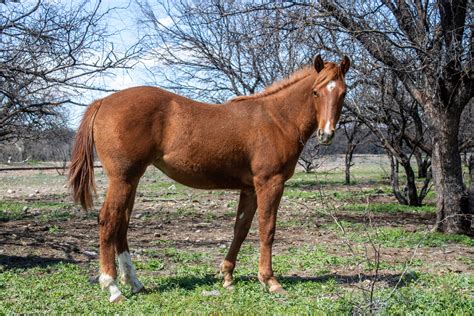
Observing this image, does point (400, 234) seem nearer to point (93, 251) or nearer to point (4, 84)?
point (93, 251)

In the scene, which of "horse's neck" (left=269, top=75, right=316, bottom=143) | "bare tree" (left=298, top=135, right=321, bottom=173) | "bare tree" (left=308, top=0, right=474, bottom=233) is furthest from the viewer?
"bare tree" (left=298, top=135, right=321, bottom=173)

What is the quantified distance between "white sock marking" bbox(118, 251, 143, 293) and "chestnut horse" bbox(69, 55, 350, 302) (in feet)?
0.03

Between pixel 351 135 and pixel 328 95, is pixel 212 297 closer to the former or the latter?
pixel 328 95

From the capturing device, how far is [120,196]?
561 cm

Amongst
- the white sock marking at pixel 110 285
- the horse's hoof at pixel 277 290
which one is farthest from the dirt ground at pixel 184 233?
the white sock marking at pixel 110 285

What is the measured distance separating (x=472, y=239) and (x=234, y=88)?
1124 centimetres

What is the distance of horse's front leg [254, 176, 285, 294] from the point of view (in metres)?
5.97

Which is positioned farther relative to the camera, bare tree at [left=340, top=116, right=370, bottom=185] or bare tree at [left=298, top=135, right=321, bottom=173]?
bare tree at [left=298, top=135, right=321, bottom=173]

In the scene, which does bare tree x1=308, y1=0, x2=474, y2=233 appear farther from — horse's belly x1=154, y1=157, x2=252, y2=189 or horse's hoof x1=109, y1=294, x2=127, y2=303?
horse's hoof x1=109, y1=294, x2=127, y2=303

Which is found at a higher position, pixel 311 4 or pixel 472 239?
pixel 311 4

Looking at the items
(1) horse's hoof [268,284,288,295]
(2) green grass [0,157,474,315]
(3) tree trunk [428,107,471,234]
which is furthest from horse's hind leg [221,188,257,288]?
(3) tree trunk [428,107,471,234]

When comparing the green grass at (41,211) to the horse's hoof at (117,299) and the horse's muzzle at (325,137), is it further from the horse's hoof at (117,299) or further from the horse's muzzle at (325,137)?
the horse's muzzle at (325,137)

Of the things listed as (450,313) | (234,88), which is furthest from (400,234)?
(234,88)

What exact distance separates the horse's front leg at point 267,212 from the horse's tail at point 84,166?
72.0 inches
